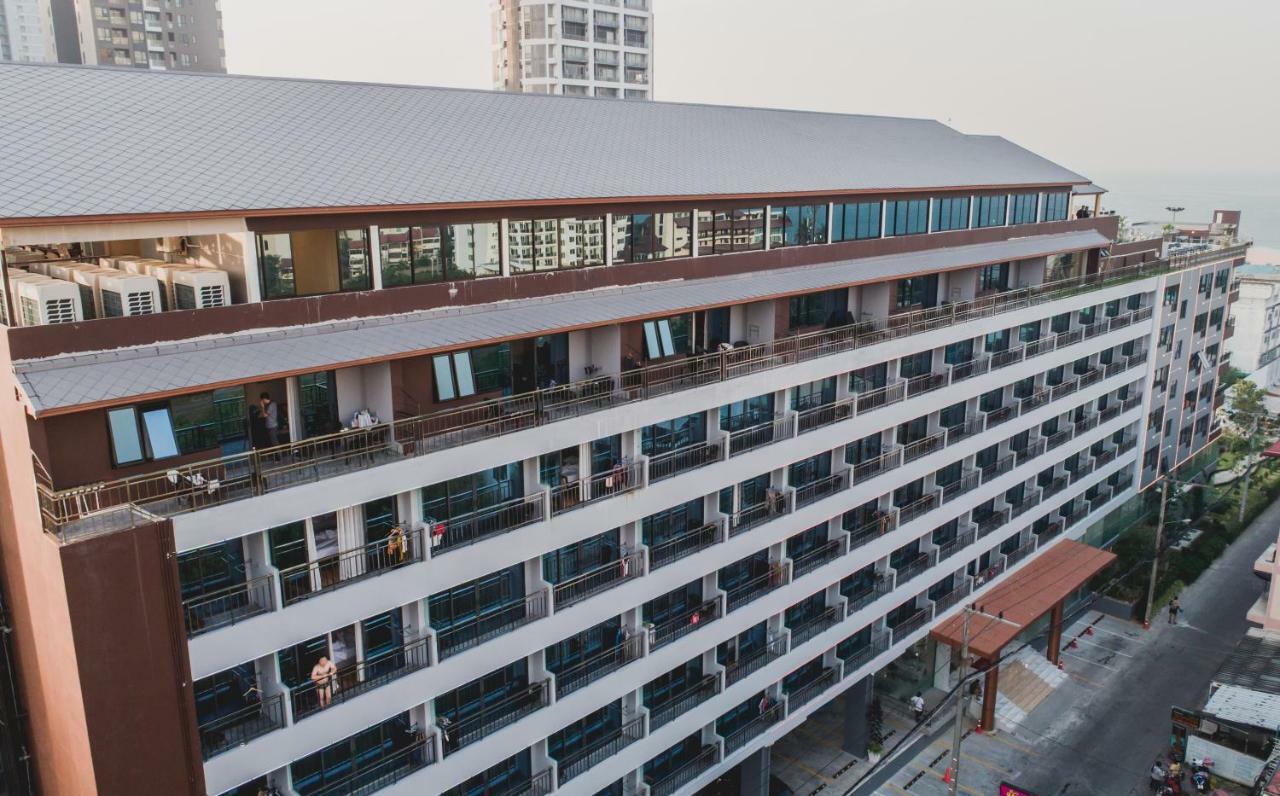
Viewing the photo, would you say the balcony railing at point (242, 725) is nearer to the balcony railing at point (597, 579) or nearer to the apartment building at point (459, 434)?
the apartment building at point (459, 434)

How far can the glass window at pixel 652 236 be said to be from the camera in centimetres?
3284

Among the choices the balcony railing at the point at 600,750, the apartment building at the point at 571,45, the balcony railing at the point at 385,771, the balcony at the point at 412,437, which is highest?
the apartment building at the point at 571,45

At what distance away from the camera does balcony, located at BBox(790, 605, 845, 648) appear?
37062mm

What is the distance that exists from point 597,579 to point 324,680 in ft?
31.4

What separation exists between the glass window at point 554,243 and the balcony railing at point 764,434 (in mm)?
8206

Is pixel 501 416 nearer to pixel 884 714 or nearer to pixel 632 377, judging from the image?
pixel 632 377

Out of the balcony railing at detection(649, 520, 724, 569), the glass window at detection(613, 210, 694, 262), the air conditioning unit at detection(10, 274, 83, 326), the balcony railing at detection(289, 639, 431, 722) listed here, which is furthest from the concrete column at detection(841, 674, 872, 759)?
the air conditioning unit at detection(10, 274, 83, 326)

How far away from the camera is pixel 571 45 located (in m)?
88.9

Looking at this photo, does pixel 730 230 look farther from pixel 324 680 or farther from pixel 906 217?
pixel 324 680

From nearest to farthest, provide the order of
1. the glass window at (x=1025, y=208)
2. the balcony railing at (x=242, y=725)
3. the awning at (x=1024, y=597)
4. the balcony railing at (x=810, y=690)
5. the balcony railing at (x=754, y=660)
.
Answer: the balcony railing at (x=242, y=725) < the balcony railing at (x=754, y=660) < the balcony railing at (x=810, y=690) < the awning at (x=1024, y=597) < the glass window at (x=1025, y=208)

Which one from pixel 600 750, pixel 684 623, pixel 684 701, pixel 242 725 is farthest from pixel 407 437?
pixel 684 701

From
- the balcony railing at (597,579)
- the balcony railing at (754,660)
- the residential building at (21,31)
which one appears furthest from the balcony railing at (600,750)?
the residential building at (21,31)

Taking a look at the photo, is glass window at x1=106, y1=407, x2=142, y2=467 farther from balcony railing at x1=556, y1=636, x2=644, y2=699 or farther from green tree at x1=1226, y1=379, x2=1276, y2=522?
green tree at x1=1226, y1=379, x2=1276, y2=522

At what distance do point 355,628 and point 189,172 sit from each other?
12233 millimetres
